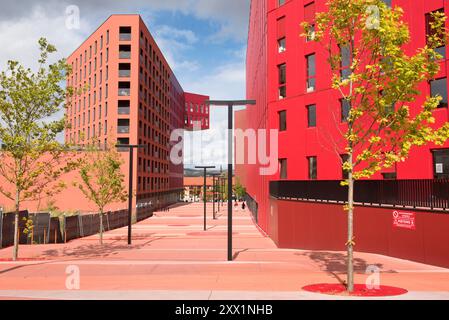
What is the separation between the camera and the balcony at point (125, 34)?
57906mm

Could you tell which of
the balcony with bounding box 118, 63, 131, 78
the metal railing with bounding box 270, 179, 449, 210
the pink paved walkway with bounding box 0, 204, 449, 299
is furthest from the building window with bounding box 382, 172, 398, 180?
the balcony with bounding box 118, 63, 131, 78

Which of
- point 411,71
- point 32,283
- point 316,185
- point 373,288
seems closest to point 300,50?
point 316,185

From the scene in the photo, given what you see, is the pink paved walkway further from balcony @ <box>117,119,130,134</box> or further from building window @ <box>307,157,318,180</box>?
balcony @ <box>117,119,130,134</box>

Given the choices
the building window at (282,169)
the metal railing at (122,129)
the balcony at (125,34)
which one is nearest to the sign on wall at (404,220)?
the building window at (282,169)

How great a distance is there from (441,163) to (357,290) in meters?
12.0

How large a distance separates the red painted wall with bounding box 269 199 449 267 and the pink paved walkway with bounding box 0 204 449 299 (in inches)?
26.4

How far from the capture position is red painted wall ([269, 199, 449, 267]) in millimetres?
16625

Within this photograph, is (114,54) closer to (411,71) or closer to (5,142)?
(5,142)

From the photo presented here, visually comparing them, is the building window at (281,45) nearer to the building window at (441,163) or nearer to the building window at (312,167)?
the building window at (312,167)

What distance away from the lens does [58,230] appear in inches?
1127

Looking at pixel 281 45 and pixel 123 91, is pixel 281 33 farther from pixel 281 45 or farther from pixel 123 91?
pixel 123 91

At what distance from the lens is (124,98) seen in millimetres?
57625

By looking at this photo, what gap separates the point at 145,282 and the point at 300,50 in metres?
21.2

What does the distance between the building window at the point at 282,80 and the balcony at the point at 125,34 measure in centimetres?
3358
